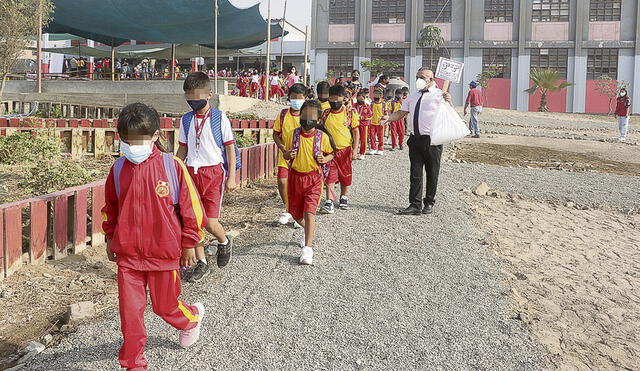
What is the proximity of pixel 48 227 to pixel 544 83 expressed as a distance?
4259 cm

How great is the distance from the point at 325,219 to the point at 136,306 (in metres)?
4.11

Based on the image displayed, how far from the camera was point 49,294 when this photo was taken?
442 centimetres

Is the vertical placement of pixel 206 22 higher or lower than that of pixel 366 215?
higher

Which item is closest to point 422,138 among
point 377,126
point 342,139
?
point 342,139

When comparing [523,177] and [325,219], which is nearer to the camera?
[325,219]

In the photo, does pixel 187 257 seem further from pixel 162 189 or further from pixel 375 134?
pixel 375 134

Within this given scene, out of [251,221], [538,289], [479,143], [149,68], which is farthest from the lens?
[149,68]

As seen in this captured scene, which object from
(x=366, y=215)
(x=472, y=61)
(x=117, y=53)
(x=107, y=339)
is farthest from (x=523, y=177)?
(x=472, y=61)

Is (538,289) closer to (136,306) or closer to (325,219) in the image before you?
(325,219)

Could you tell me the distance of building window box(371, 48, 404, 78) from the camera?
46.7 meters

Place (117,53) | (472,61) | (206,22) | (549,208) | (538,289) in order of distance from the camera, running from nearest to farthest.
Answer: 1. (538,289)
2. (549,208)
3. (206,22)
4. (117,53)
5. (472,61)

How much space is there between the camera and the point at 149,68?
34.9 metres

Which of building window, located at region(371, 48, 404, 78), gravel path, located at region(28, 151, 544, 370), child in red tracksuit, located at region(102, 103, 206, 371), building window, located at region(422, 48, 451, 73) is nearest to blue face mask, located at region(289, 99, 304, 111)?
gravel path, located at region(28, 151, 544, 370)

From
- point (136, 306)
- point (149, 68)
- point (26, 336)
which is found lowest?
point (26, 336)
